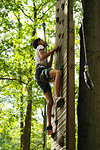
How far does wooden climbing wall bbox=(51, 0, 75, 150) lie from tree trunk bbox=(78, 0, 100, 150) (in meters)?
0.41

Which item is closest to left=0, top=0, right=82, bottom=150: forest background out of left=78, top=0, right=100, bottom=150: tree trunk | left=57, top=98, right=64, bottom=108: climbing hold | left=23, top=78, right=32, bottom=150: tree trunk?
left=23, top=78, right=32, bottom=150: tree trunk

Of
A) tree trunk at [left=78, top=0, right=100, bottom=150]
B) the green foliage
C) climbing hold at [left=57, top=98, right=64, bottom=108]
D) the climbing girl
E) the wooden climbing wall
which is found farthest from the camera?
the green foliage

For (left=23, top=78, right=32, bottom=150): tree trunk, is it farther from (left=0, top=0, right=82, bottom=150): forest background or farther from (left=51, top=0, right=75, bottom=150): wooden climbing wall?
(left=51, top=0, right=75, bottom=150): wooden climbing wall

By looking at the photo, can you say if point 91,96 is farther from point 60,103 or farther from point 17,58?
point 17,58

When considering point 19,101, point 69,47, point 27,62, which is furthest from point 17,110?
point 69,47

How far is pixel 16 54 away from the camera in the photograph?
1101 centimetres

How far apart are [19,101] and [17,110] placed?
31.1 inches

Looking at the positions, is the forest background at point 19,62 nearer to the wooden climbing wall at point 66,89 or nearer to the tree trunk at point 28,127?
the tree trunk at point 28,127

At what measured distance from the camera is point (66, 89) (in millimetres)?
3750

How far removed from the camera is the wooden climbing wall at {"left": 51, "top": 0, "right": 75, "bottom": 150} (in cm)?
356

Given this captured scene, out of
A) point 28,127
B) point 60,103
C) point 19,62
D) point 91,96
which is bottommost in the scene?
point 28,127

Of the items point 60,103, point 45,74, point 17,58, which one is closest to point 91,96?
point 60,103

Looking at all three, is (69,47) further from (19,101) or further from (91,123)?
(19,101)

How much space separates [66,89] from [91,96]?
0.65 m
